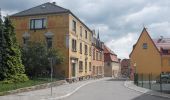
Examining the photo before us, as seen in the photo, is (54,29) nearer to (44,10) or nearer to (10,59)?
(44,10)

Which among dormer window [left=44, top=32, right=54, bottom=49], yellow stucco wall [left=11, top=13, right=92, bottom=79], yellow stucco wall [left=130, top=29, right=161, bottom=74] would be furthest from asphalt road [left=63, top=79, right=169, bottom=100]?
yellow stucco wall [left=130, top=29, right=161, bottom=74]

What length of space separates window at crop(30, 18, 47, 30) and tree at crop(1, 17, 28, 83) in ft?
41.7

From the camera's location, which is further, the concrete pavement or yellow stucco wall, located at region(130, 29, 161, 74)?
yellow stucco wall, located at region(130, 29, 161, 74)

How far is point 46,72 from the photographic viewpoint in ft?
132

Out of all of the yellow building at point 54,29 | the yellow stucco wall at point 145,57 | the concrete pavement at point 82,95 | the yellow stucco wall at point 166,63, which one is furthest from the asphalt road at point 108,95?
the yellow stucco wall at point 166,63

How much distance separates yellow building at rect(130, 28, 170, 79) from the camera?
56062mm

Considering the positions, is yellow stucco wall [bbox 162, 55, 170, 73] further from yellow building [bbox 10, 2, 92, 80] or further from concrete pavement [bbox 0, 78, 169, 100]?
concrete pavement [bbox 0, 78, 169, 100]

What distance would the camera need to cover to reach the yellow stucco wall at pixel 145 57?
56031 mm

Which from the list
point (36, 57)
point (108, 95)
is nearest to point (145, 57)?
point (36, 57)

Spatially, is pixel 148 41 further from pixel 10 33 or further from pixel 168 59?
pixel 10 33

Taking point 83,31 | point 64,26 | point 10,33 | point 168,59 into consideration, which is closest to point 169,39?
point 168,59

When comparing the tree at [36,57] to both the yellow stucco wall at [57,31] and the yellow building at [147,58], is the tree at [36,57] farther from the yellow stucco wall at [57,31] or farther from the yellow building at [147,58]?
the yellow building at [147,58]

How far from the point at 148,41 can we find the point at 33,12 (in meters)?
21.7

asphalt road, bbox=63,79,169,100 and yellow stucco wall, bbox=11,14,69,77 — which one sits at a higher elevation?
yellow stucco wall, bbox=11,14,69,77
